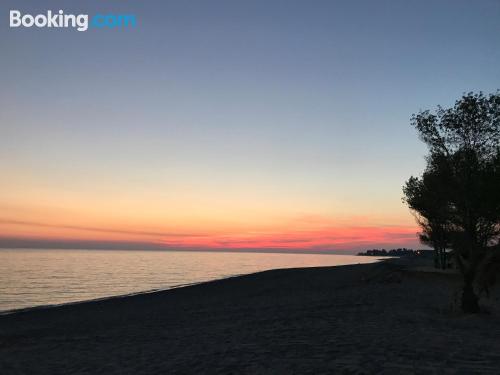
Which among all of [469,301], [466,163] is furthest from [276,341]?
[466,163]

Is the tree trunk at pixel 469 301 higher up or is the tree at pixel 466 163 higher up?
the tree at pixel 466 163

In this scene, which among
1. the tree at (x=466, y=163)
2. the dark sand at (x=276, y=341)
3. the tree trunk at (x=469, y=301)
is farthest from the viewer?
the tree at (x=466, y=163)

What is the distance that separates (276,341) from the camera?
14570 millimetres

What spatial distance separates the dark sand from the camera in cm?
1113

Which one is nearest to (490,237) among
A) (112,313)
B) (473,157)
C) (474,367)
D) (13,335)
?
(473,157)

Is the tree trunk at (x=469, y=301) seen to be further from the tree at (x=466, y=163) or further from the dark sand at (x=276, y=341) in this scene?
the tree at (x=466, y=163)

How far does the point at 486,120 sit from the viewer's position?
35.7 meters

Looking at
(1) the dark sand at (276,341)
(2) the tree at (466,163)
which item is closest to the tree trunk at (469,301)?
(1) the dark sand at (276,341)

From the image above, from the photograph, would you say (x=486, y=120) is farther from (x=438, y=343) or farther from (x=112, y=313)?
(x=112, y=313)

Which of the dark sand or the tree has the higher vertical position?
the tree

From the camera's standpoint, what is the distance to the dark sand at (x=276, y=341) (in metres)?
11.1

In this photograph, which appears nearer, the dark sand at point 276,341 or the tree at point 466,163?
the dark sand at point 276,341

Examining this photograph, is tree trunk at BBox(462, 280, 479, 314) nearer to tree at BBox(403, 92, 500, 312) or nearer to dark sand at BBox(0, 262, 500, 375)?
dark sand at BBox(0, 262, 500, 375)

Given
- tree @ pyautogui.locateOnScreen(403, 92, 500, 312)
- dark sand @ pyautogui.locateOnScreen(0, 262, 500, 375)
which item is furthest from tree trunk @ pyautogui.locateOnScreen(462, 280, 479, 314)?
tree @ pyautogui.locateOnScreen(403, 92, 500, 312)
